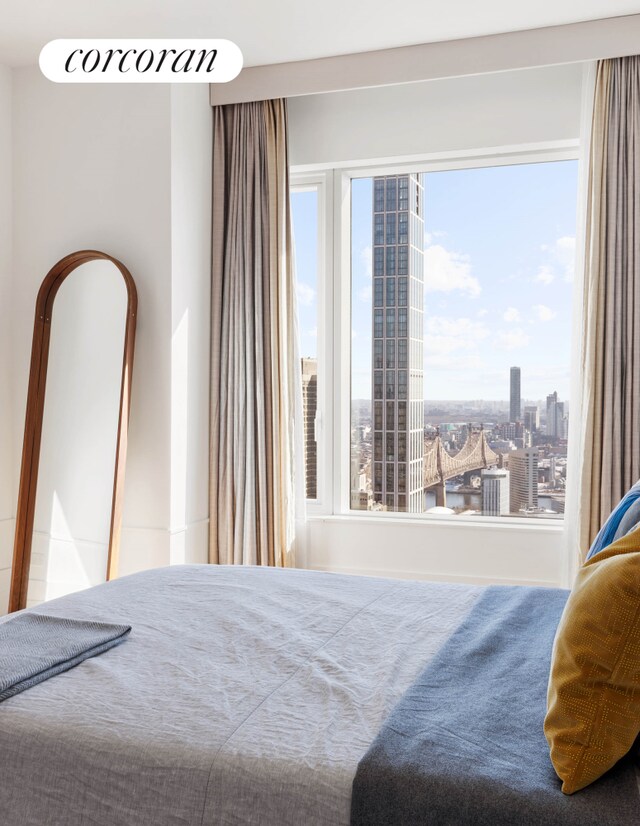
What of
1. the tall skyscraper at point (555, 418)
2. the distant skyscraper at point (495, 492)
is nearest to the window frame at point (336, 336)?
the distant skyscraper at point (495, 492)

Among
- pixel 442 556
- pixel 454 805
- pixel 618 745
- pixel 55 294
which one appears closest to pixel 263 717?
pixel 454 805

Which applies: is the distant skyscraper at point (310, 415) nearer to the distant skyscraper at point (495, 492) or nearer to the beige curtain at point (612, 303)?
the distant skyscraper at point (495, 492)

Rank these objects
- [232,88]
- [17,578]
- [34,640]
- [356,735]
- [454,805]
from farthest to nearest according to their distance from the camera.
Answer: [232,88], [17,578], [34,640], [356,735], [454,805]

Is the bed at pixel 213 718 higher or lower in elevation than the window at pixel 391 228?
lower

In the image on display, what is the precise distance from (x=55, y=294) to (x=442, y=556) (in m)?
2.21

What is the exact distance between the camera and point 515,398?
3709 mm

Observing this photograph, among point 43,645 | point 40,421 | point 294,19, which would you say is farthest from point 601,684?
point 40,421

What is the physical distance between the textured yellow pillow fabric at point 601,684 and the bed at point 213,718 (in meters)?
0.08

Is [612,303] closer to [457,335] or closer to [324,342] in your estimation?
[457,335]

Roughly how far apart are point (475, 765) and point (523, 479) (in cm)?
268

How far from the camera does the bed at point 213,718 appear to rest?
1161 millimetres

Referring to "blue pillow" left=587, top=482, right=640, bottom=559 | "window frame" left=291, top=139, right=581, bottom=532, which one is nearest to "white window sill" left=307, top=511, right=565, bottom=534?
"window frame" left=291, top=139, right=581, bottom=532

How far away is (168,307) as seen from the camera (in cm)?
354

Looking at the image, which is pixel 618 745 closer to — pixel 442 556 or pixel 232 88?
pixel 442 556
